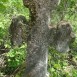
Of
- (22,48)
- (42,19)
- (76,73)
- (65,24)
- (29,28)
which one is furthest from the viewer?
(76,73)

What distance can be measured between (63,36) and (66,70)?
Answer: 4.91 ft

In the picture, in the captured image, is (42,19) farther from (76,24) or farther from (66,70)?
(76,24)

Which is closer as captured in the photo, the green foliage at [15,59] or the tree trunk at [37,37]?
the tree trunk at [37,37]

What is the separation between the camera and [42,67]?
434 cm

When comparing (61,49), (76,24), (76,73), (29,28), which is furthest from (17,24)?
(76,24)

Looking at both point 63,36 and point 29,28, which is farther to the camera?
point 63,36

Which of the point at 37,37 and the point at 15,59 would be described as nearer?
the point at 37,37

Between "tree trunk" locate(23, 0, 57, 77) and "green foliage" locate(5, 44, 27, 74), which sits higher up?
"tree trunk" locate(23, 0, 57, 77)

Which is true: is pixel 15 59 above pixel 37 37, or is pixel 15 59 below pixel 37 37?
below

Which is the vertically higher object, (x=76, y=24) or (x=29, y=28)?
(x=29, y=28)

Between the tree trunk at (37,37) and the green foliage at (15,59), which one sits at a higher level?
the tree trunk at (37,37)

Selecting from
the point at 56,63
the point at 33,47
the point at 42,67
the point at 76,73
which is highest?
the point at 33,47

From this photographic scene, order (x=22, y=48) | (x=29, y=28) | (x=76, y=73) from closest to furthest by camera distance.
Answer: (x=29, y=28), (x=22, y=48), (x=76, y=73)

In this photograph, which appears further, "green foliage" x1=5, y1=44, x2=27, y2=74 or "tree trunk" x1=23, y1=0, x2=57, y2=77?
"green foliage" x1=5, y1=44, x2=27, y2=74
